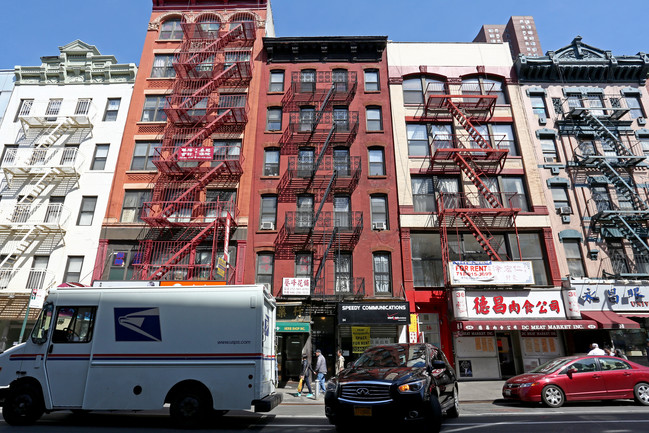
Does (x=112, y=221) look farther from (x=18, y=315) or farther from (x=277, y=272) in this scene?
(x=277, y=272)

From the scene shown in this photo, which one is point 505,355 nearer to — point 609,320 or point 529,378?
point 609,320

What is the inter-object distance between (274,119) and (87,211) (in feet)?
39.4

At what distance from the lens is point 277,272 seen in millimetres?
19906

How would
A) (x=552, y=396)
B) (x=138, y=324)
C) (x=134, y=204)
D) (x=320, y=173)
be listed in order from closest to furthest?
(x=138, y=324) → (x=552, y=396) → (x=134, y=204) → (x=320, y=173)

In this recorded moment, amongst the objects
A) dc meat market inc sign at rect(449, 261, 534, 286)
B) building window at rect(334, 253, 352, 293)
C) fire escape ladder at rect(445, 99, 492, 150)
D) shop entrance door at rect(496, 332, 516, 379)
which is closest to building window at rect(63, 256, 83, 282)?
building window at rect(334, 253, 352, 293)

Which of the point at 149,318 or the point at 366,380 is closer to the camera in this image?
the point at 366,380

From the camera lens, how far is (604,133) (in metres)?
22.7

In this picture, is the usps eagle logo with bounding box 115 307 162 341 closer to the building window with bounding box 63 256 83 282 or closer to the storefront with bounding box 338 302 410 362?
the storefront with bounding box 338 302 410 362

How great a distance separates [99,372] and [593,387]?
1356 centimetres

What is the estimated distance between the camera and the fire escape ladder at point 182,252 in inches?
733

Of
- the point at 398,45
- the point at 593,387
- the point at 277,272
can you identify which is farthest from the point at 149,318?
the point at 398,45

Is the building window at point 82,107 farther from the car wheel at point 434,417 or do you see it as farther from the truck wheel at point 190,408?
the car wheel at point 434,417

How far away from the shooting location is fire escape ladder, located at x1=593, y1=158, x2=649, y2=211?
20.8 meters

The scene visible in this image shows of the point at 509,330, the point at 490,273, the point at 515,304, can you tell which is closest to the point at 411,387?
the point at 490,273
